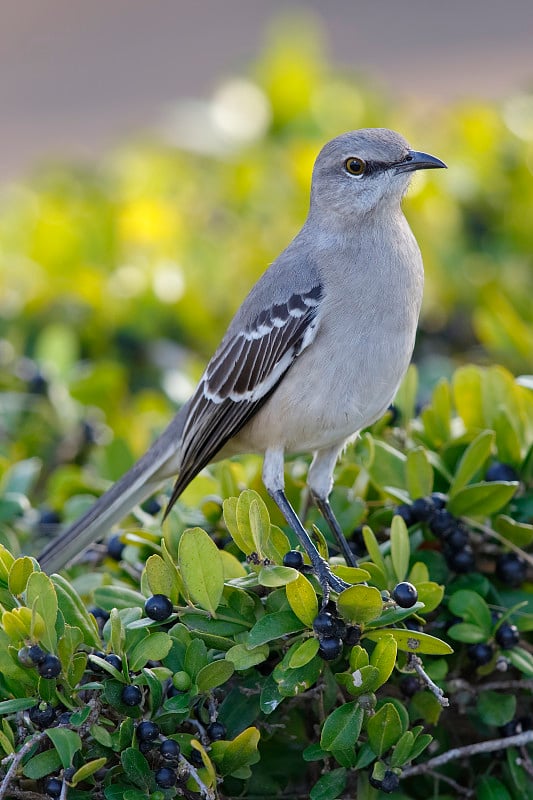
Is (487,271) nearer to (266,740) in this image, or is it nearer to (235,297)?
(235,297)

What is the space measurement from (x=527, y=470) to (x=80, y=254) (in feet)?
11.8

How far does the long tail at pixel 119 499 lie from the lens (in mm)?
3689

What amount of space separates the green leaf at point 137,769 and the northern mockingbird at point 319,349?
38.8 inches

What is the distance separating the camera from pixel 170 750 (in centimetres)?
259

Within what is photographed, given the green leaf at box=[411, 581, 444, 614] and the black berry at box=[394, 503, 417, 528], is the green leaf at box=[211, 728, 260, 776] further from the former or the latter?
the black berry at box=[394, 503, 417, 528]

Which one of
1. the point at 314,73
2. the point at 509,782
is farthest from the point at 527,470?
the point at 314,73

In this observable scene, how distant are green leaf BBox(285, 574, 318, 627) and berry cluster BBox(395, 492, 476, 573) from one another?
667 mm

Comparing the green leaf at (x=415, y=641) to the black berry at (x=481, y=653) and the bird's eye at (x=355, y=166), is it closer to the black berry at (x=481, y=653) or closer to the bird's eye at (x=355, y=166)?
the black berry at (x=481, y=653)

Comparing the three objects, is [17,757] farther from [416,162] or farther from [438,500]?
[416,162]

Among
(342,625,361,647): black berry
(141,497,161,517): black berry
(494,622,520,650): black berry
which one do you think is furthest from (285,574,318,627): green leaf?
(141,497,161,517): black berry

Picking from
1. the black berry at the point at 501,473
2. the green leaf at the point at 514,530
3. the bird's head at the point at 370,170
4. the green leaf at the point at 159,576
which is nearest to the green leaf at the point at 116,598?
the green leaf at the point at 159,576

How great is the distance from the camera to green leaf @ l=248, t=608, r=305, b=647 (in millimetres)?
2670

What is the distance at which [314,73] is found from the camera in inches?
291

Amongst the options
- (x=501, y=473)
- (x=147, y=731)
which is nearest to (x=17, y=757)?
(x=147, y=731)
